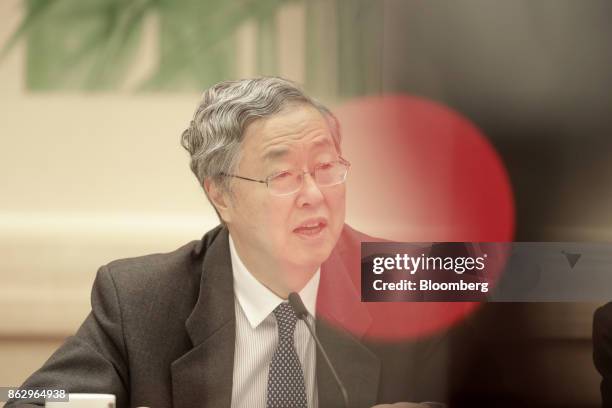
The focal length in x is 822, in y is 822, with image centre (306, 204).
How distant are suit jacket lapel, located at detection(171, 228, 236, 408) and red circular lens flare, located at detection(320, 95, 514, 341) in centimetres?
35

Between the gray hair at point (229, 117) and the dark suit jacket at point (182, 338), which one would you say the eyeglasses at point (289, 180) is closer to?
the gray hair at point (229, 117)

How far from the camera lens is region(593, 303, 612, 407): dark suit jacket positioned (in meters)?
2.20

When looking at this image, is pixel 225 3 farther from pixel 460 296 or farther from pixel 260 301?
pixel 460 296

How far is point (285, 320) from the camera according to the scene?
2146mm

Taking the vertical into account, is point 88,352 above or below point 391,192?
below

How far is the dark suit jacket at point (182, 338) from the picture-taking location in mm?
2053

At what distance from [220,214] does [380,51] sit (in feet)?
2.00

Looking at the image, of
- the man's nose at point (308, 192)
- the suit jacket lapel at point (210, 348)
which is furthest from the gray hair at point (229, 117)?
the suit jacket lapel at point (210, 348)

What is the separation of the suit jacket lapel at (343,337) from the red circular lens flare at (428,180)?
0.05 metres

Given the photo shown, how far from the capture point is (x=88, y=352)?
2.03m

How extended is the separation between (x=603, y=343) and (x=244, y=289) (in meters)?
0.97

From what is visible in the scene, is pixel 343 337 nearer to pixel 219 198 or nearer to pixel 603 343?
pixel 219 198

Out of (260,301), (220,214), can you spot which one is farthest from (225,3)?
(260,301)

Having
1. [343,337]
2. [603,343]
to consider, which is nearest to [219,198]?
[343,337]
